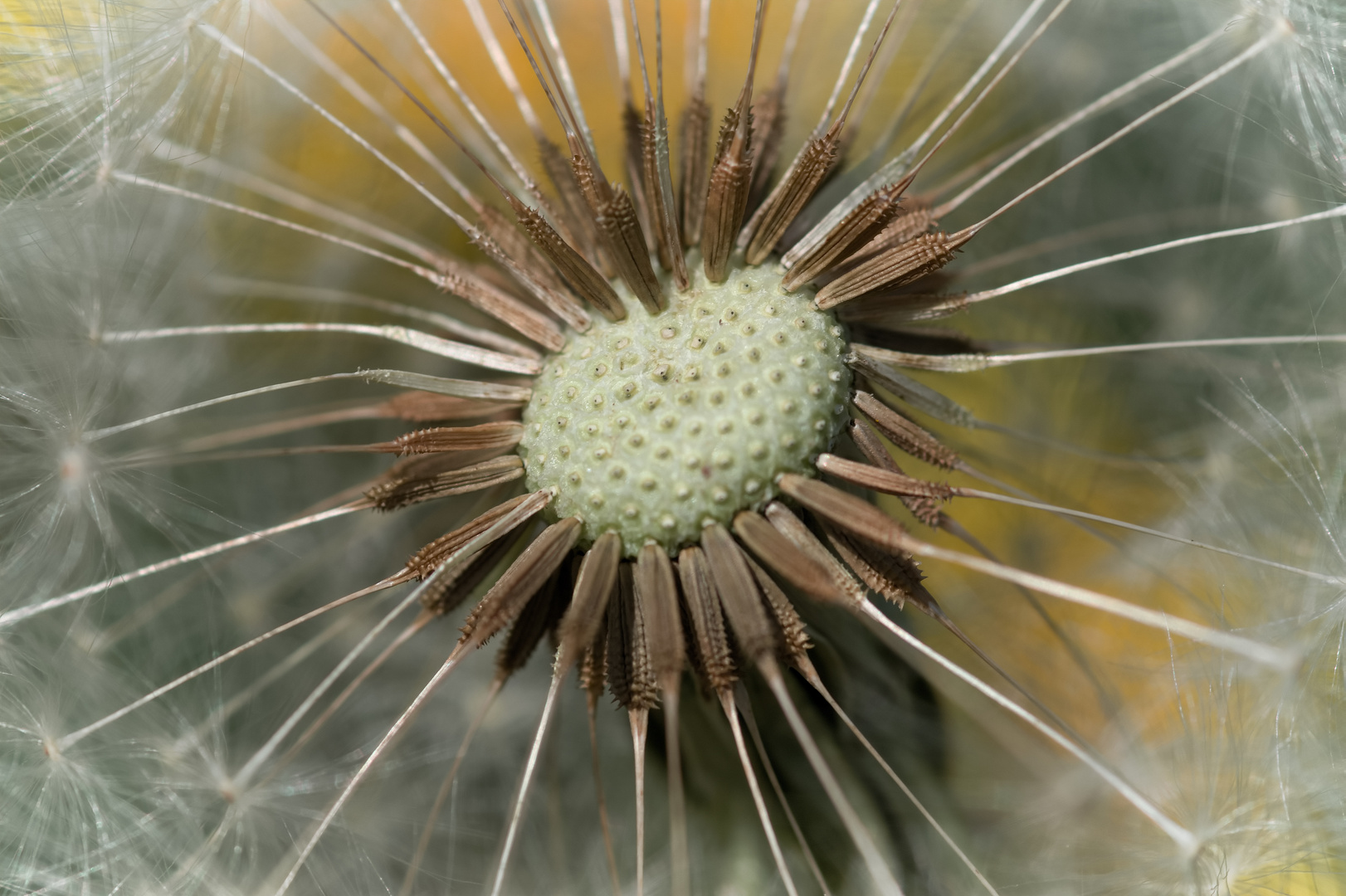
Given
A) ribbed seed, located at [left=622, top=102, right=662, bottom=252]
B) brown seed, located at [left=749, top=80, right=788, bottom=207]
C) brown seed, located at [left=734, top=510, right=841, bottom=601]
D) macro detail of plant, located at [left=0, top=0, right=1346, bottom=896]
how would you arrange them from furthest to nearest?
1. brown seed, located at [left=749, top=80, right=788, bottom=207]
2. ribbed seed, located at [left=622, top=102, right=662, bottom=252]
3. macro detail of plant, located at [left=0, top=0, right=1346, bottom=896]
4. brown seed, located at [left=734, top=510, right=841, bottom=601]

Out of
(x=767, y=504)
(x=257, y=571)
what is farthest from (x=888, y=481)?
(x=257, y=571)

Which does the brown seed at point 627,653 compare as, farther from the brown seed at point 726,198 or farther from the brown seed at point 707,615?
the brown seed at point 726,198

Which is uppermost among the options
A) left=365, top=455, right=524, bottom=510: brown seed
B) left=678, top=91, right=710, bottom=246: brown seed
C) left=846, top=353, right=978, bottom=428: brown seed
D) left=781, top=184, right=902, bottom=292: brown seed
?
left=678, top=91, right=710, bottom=246: brown seed

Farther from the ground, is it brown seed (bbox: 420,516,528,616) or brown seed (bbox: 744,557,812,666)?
brown seed (bbox: 420,516,528,616)

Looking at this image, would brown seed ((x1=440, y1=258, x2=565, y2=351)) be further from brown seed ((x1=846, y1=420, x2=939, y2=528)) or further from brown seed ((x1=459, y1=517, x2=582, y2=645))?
brown seed ((x1=846, y1=420, x2=939, y2=528))

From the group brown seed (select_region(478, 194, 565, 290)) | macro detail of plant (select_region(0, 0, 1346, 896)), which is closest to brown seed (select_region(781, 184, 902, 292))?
macro detail of plant (select_region(0, 0, 1346, 896))

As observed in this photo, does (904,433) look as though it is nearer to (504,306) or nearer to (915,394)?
(915,394)

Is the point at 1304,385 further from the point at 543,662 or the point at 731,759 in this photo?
the point at 543,662

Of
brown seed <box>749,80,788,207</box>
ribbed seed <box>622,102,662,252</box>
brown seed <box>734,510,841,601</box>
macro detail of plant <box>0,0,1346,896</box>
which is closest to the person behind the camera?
brown seed <box>734,510,841,601</box>

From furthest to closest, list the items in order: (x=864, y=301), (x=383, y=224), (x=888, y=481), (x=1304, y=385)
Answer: (x=383, y=224) → (x=1304, y=385) → (x=864, y=301) → (x=888, y=481)

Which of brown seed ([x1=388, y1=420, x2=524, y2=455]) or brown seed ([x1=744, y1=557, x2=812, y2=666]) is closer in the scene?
brown seed ([x1=744, y1=557, x2=812, y2=666])
